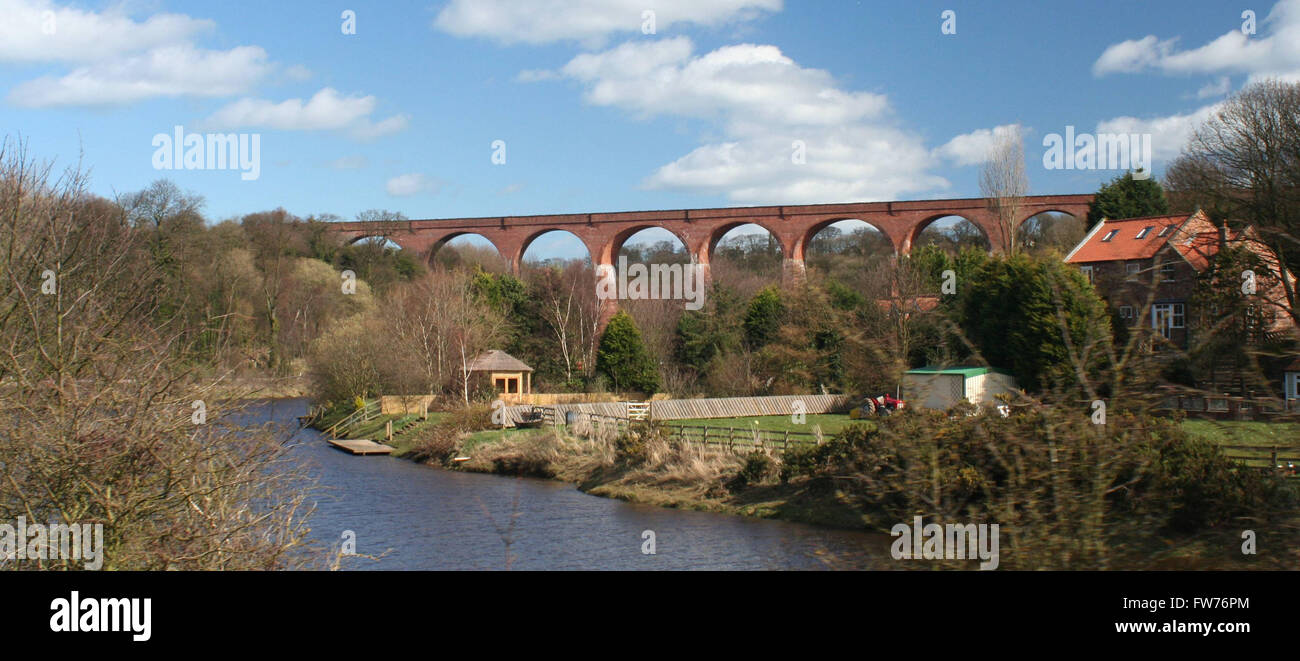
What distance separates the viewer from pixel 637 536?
52.2ft

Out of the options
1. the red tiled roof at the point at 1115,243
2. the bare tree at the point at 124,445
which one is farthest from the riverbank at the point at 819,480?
the red tiled roof at the point at 1115,243

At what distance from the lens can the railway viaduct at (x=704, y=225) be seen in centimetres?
4503

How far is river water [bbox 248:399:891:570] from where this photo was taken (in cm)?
1330

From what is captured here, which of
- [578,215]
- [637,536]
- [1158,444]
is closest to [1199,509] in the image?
[1158,444]

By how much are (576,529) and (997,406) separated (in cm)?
1257

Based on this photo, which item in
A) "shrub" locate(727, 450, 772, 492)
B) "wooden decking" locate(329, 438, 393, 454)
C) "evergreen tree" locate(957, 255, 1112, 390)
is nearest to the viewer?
"shrub" locate(727, 450, 772, 492)

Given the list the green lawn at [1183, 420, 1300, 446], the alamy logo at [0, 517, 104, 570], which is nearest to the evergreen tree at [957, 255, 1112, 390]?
the green lawn at [1183, 420, 1300, 446]

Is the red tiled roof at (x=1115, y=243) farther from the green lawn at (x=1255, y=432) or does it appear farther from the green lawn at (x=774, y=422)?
the green lawn at (x=1255, y=432)

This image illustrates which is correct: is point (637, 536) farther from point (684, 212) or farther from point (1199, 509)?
point (684, 212)

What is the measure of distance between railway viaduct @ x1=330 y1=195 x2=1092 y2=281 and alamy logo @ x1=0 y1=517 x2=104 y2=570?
3771cm

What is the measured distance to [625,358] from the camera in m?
32.3

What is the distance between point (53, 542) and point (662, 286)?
34305 mm

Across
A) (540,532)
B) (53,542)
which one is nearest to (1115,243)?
(540,532)
